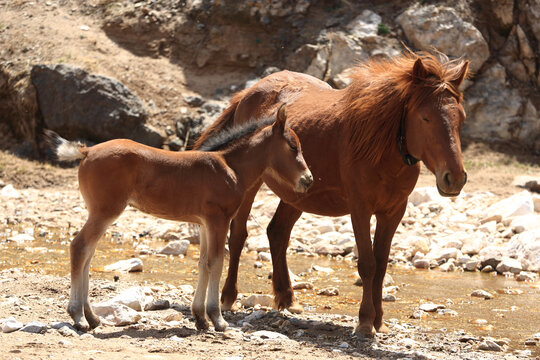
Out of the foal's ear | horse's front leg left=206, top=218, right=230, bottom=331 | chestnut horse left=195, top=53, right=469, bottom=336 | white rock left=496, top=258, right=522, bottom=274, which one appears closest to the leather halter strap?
chestnut horse left=195, top=53, right=469, bottom=336

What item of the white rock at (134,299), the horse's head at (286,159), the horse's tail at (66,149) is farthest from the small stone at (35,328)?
the horse's head at (286,159)

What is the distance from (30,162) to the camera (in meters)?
18.0

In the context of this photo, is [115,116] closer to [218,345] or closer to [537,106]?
[537,106]

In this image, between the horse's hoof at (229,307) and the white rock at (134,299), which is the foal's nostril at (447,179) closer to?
the horse's hoof at (229,307)

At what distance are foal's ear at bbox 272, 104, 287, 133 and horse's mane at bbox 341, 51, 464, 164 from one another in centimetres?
81

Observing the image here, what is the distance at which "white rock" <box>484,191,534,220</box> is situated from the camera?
12.9 m

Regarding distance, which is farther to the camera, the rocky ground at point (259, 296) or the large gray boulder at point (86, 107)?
the large gray boulder at point (86, 107)

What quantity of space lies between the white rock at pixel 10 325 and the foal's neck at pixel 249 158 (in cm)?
231

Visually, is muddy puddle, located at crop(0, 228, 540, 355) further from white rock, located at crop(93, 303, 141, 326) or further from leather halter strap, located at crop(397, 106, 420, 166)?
white rock, located at crop(93, 303, 141, 326)

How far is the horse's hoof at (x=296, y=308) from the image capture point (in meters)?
7.83

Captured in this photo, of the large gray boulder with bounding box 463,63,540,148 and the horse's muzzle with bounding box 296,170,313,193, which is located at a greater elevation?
the horse's muzzle with bounding box 296,170,313,193

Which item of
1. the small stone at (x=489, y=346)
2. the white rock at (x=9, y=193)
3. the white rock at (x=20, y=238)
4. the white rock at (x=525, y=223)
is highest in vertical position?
the small stone at (x=489, y=346)

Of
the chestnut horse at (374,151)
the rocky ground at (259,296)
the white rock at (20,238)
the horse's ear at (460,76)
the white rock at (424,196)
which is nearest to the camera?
the rocky ground at (259,296)

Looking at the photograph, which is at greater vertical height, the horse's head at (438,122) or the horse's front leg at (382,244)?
the horse's head at (438,122)
